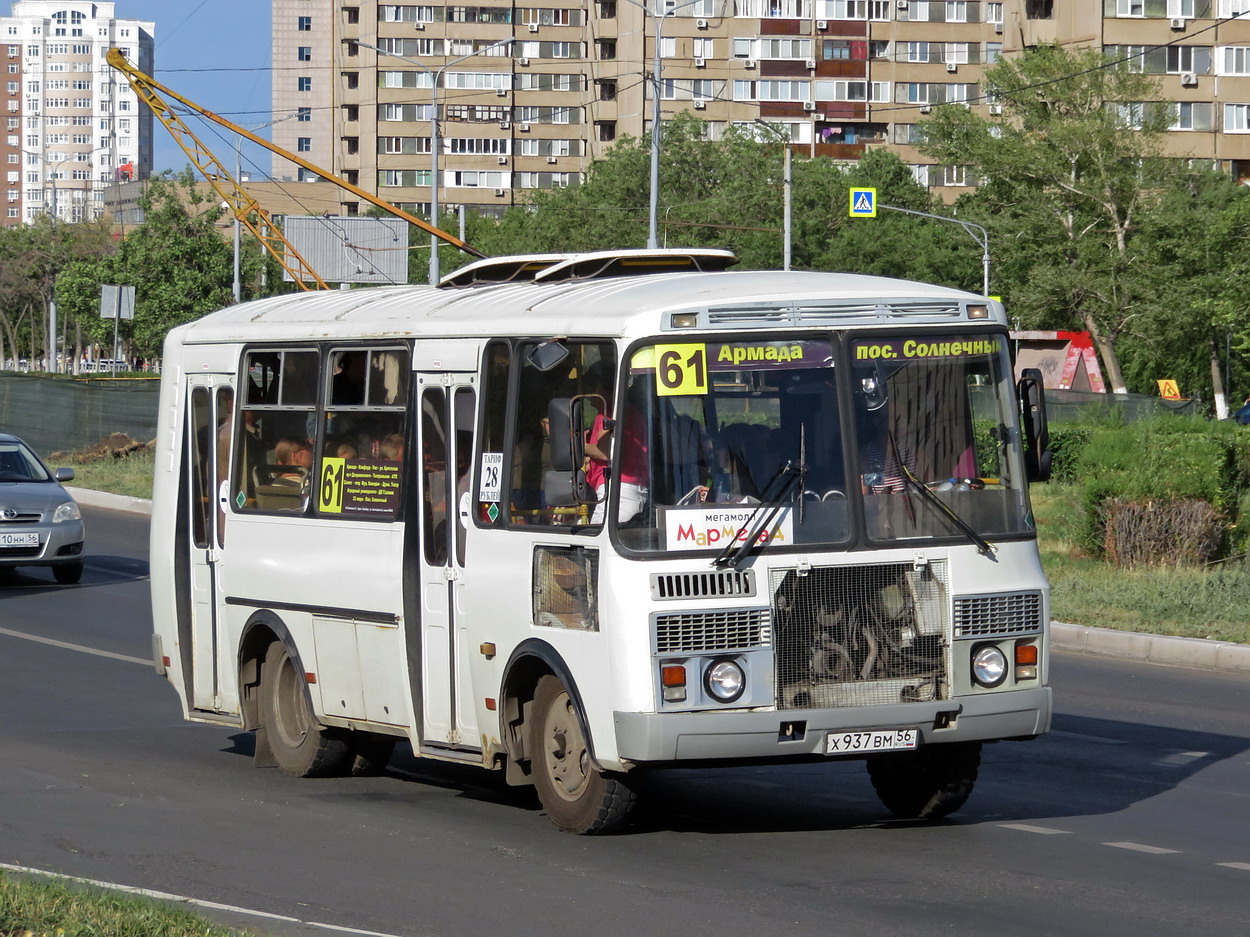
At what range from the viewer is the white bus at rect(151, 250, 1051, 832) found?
308 inches

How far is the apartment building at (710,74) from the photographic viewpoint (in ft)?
308

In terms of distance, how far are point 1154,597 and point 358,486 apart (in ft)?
33.5

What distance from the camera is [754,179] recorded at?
7531 centimetres

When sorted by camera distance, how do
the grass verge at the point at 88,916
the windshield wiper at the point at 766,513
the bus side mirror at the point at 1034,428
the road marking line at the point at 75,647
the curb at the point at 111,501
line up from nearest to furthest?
1. the grass verge at the point at 88,916
2. the windshield wiper at the point at 766,513
3. the bus side mirror at the point at 1034,428
4. the road marking line at the point at 75,647
5. the curb at the point at 111,501

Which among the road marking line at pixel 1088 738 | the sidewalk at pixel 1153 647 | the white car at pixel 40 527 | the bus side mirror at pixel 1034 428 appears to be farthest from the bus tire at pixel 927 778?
the white car at pixel 40 527

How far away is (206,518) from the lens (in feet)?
35.6

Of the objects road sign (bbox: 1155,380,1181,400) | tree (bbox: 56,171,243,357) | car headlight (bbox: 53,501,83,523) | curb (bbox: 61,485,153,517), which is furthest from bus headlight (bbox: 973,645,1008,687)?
tree (bbox: 56,171,243,357)

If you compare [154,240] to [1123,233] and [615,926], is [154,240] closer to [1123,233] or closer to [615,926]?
[1123,233]

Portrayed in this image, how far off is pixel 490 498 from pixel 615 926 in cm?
261

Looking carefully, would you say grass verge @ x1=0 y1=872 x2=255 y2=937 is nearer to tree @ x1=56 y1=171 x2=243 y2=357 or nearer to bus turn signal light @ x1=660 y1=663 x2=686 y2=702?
bus turn signal light @ x1=660 y1=663 x2=686 y2=702

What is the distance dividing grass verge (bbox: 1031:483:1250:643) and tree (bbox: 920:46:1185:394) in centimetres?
4673

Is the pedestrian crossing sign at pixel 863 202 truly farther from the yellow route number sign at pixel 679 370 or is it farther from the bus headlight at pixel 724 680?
the bus headlight at pixel 724 680

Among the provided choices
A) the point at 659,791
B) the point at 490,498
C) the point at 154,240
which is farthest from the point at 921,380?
the point at 154,240

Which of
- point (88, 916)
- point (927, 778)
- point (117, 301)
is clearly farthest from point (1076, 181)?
point (88, 916)
